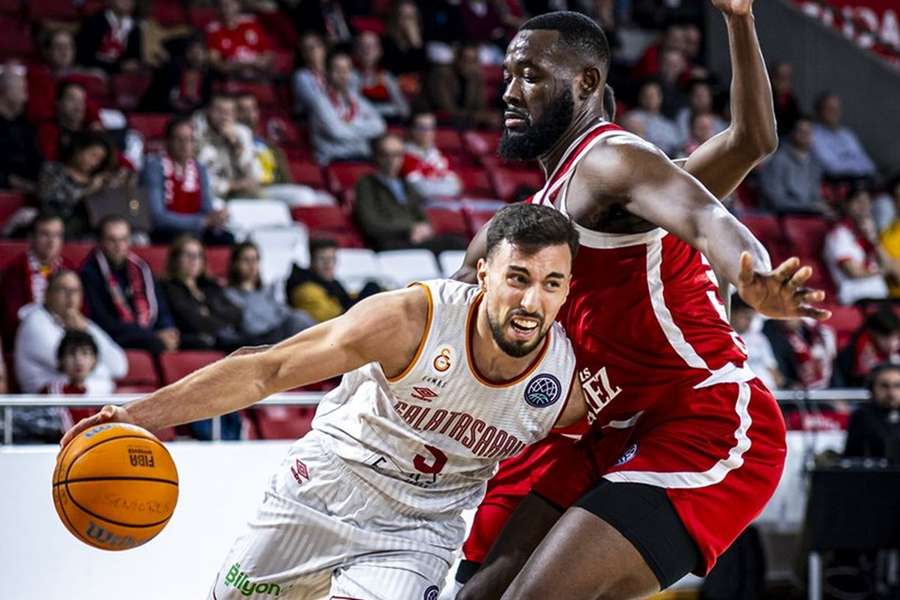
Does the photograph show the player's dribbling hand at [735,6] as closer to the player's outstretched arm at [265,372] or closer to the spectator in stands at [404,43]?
the player's outstretched arm at [265,372]

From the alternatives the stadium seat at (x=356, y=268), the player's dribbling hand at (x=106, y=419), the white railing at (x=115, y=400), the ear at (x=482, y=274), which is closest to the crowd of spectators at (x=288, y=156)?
the stadium seat at (x=356, y=268)

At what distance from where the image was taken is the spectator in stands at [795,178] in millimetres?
11398

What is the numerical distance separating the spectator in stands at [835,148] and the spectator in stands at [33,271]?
22.0ft

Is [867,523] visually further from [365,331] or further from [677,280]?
[365,331]

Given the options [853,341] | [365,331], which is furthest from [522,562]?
[853,341]

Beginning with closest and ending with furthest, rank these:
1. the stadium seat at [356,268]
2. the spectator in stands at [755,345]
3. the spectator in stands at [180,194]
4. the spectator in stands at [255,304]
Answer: the spectator in stands at [255,304] < the spectator in stands at [755,345] < the spectator in stands at [180,194] < the stadium seat at [356,268]

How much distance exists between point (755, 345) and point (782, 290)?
6.01 metres

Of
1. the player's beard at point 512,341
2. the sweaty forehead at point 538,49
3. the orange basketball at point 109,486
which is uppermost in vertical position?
the sweaty forehead at point 538,49

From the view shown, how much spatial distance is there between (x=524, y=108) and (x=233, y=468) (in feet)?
8.98

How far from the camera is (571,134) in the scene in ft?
12.9

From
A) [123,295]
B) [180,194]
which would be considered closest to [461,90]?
[180,194]

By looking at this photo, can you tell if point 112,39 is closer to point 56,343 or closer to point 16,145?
point 16,145

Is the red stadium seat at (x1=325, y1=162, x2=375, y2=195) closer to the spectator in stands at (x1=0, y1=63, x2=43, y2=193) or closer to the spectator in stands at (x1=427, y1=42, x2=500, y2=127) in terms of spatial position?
the spectator in stands at (x1=427, y1=42, x2=500, y2=127)

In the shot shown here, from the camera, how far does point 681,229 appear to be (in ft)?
10.8
